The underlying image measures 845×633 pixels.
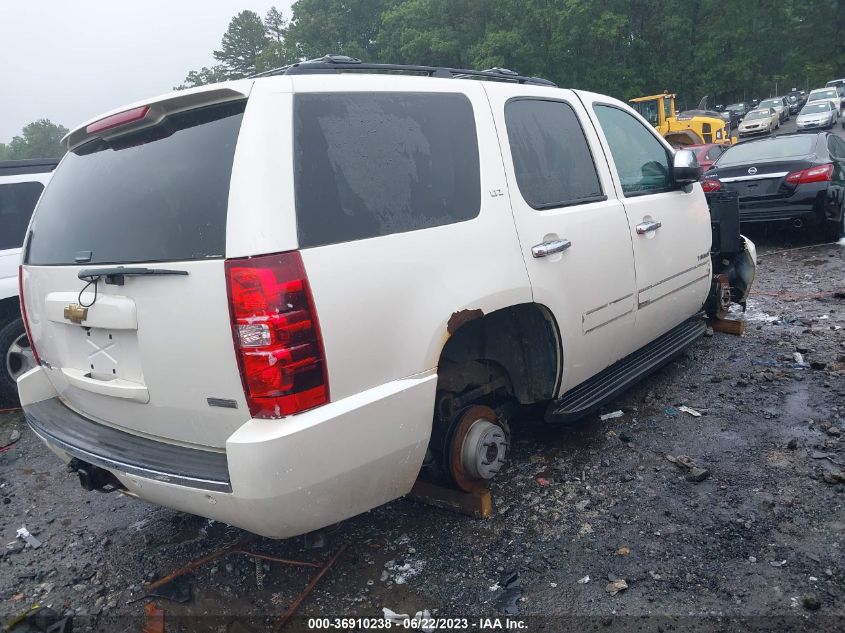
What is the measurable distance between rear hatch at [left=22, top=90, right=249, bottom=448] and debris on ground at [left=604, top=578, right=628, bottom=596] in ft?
5.30

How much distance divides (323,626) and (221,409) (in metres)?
1.03

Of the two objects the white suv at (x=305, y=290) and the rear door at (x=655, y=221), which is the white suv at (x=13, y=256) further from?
the rear door at (x=655, y=221)

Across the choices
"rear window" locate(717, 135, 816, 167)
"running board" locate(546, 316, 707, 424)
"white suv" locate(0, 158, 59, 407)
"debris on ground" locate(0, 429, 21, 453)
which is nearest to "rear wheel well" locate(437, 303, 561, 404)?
"running board" locate(546, 316, 707, 424)

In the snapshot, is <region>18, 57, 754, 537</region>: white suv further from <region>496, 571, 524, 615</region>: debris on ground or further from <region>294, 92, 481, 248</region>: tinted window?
<region>496, 571, 524, 615</region>: debris on ground

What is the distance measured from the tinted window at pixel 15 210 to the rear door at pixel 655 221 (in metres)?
4.97

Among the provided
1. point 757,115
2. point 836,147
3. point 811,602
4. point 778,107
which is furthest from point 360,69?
point 778,107

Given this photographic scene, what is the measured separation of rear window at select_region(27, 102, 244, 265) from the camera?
7.48ft

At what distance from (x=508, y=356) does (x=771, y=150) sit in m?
7.98

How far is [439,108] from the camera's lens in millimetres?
2889

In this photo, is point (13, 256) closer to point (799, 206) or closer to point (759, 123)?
point (799, 206)

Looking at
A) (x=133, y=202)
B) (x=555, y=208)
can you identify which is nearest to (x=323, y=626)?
(x=133, y=202)

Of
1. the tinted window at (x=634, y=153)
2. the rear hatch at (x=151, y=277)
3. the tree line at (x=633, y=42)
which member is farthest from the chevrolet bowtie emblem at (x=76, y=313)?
the tree line at (x=633, y=42)

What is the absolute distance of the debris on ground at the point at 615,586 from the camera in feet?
8.46

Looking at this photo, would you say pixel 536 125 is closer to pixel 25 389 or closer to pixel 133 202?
pixel 133 202
